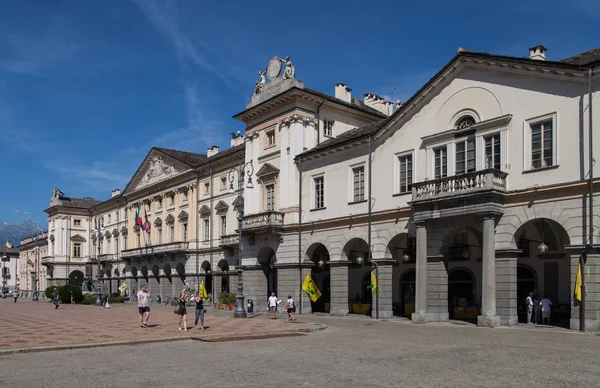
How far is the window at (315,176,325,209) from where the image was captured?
1524 inches

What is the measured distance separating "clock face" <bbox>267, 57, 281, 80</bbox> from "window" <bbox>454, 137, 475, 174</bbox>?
56.6 feet

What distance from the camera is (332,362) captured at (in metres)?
15.6

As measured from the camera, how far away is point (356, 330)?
26.2m

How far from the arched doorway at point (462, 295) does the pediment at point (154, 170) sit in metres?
31.6

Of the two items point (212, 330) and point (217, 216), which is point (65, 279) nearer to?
point (217, 216)

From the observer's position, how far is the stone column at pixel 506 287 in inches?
1051

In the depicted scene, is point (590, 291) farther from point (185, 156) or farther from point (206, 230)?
point (185, 156)

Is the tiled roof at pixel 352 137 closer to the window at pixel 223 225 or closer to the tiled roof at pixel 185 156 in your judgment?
the window at pixel 223 225

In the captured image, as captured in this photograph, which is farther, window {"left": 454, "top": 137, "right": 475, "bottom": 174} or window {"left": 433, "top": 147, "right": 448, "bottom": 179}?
window {"left": 433, "top": 147, "right": 448, "bottom": 179}

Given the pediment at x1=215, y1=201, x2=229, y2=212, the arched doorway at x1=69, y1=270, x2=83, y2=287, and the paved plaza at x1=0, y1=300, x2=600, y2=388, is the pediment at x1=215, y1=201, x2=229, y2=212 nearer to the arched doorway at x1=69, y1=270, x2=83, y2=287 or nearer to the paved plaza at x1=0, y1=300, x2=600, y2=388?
the paved plaza at x1=0, y1=300, x2=600, y2=388

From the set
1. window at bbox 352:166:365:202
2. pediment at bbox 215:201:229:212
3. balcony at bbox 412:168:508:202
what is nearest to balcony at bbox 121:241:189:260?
pediment at bbox 215:201:229:212

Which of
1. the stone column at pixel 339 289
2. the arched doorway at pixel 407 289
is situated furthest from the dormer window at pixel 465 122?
the stone column at pixel 339 289

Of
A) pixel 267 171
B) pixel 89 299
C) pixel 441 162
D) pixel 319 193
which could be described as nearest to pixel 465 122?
pixel 441 162

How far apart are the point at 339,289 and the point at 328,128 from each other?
11836mm
